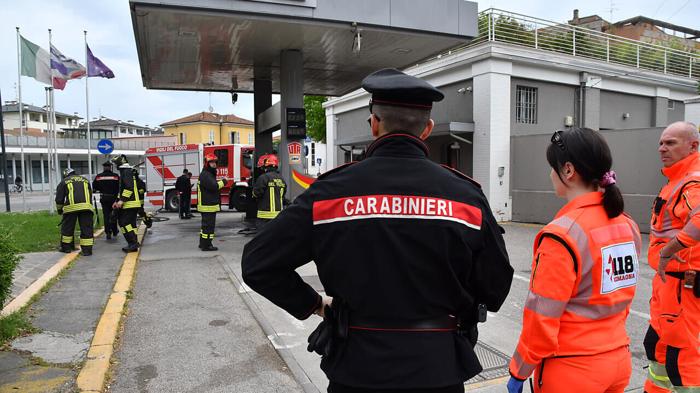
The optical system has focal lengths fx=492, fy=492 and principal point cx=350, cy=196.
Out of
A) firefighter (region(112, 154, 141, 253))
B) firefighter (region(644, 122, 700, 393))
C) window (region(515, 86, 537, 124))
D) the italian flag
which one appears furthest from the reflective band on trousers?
the italian flag

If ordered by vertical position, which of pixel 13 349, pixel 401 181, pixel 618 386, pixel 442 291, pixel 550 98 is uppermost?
pixel 550 98

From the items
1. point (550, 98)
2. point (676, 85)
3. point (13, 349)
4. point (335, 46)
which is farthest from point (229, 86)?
point (676, 85)

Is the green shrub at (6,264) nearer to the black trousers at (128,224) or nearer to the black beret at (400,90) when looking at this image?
the black beret at (400,90)

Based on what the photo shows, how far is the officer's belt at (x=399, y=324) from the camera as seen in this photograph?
178 centimetres

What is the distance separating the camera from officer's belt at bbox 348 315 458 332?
1.78 m

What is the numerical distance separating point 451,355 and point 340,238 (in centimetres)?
60

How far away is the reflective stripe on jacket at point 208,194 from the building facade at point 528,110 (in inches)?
270

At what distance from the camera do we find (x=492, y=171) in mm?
15586

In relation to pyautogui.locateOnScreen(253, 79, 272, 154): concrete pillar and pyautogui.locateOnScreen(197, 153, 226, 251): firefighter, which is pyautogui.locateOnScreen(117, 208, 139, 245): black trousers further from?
pyautogui.locateOnScreen(253, 79, 272, 154): concrete pillar

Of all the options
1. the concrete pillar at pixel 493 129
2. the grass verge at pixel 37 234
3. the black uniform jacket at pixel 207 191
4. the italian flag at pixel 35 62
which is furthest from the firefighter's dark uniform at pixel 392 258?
the italian flag at pixel 35 62

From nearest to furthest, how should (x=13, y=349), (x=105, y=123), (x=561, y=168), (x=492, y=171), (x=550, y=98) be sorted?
(x=561, y=168) < (x=13, y=349) < (x=492, y=171) < (x=550, y=98) < (x=105, y=123)

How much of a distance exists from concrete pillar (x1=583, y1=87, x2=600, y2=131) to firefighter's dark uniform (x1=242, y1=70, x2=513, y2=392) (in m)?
17.8

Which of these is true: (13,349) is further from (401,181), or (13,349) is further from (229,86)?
(229,86)

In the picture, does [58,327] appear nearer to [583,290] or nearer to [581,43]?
[583,290]
